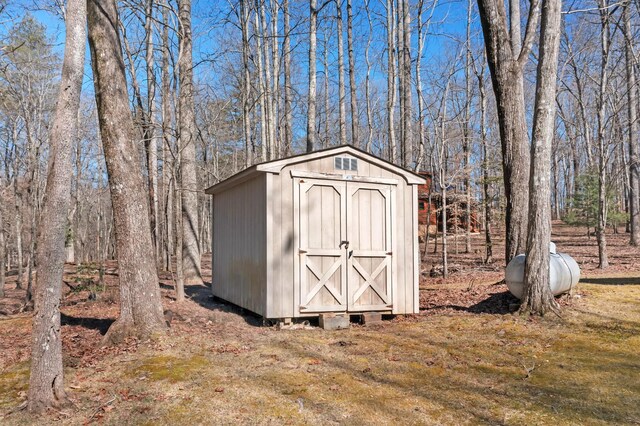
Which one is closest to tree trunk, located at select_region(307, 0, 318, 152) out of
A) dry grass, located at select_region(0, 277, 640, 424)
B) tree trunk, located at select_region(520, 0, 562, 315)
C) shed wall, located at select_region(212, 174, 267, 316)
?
shed wall, located at select_region(212, 174, 267, 316)

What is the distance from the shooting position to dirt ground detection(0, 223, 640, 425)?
3.74 meters

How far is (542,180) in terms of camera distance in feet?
21.9

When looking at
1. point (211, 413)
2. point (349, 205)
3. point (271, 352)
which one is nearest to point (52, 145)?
point (211, 413)

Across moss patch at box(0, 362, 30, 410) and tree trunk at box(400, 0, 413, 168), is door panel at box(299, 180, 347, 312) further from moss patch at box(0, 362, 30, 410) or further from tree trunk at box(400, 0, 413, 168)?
tree trunk at box(400, 0, 413, 168)

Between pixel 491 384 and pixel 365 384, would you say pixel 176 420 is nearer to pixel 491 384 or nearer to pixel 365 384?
pixel 365 384

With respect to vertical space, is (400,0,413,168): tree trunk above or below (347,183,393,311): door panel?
above

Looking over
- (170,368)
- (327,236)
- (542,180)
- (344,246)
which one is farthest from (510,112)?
(170,368)

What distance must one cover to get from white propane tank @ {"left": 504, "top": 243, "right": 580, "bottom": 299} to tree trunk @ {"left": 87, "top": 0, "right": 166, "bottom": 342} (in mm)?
5276

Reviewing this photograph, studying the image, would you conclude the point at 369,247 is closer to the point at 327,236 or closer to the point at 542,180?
the point at 327,236

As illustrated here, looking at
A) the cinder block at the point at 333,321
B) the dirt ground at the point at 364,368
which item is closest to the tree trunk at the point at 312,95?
the dirt ground at the point at 364,368

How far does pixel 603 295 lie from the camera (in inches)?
295

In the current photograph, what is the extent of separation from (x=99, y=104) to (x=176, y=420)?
4.38 m

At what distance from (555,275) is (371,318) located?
2916mm

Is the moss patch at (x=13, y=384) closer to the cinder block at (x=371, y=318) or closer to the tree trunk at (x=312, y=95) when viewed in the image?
the cinder block at (x=371, y=318)
